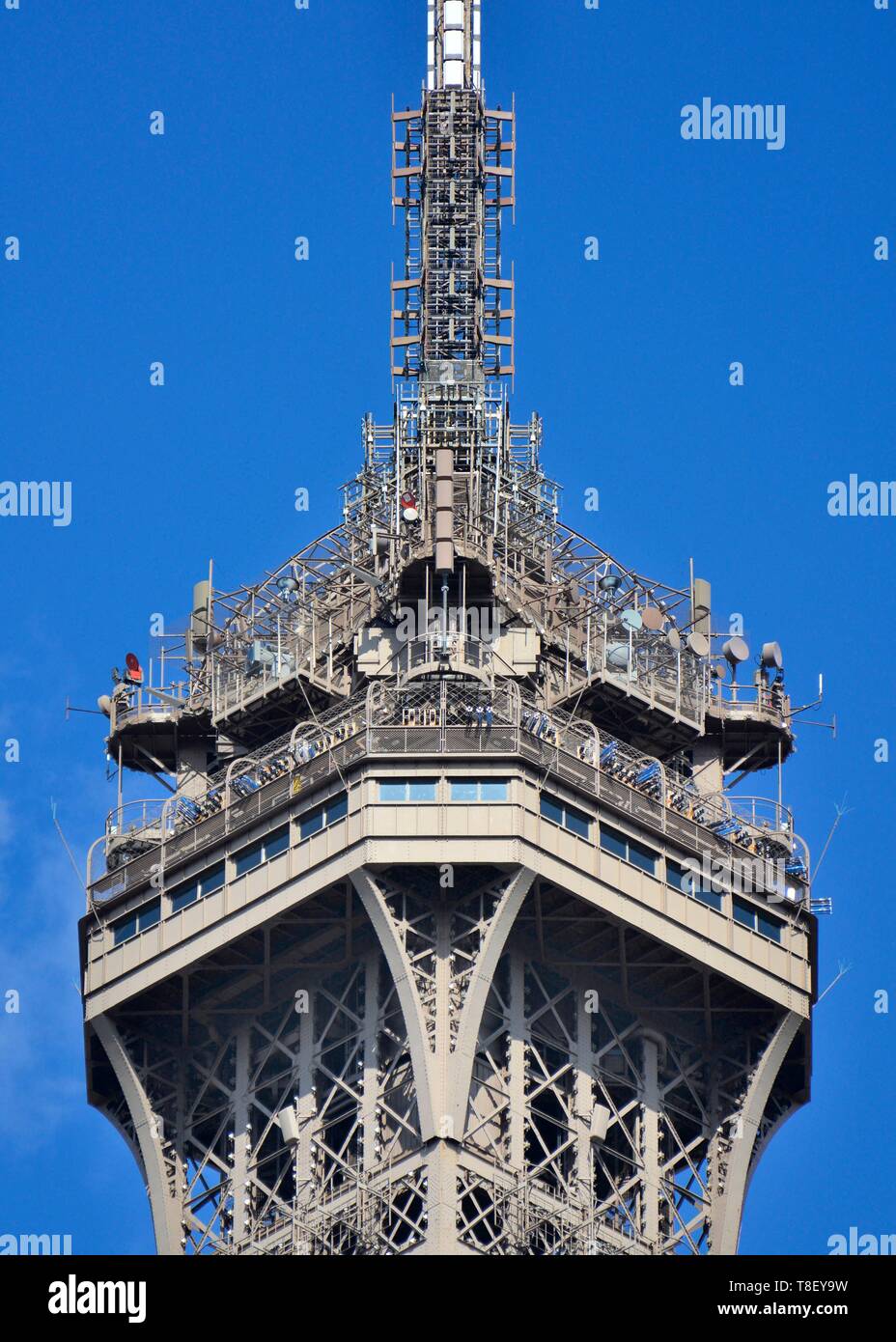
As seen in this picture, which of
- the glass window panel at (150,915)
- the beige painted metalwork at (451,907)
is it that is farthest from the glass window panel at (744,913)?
the glass window panel at (150,915)

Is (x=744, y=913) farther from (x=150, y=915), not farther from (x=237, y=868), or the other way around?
(x=150, y=915)

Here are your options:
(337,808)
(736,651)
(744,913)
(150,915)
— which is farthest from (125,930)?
(736,651)

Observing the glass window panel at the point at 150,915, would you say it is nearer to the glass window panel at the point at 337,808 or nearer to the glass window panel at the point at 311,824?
the glass window panel at the point at 311,824

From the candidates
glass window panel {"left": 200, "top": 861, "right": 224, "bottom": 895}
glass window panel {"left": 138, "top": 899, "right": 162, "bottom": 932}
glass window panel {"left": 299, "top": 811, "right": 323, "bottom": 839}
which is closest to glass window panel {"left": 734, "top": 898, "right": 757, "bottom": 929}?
glass window panel {"left": 299, "top": 811, "right": 323, "bottom": 839}

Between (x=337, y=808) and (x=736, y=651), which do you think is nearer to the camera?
(x=337, y=808)
